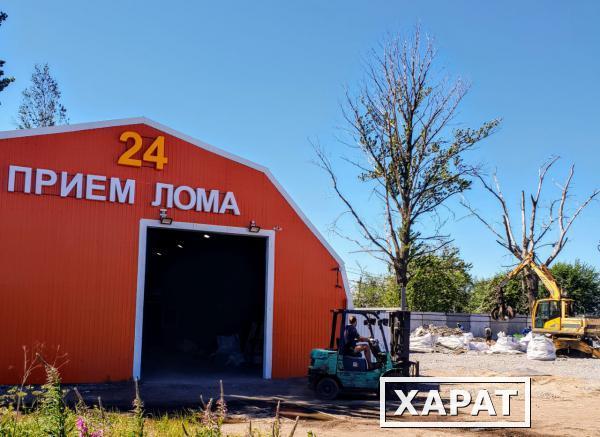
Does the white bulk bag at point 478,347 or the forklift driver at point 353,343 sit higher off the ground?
the forklift driver at point 353,343

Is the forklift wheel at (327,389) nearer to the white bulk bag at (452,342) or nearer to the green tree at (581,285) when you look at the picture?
the white bulk bag at (452,342)

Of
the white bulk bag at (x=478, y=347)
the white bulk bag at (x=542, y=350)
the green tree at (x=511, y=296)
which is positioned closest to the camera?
the white bulk bag at (x=542, y=350)

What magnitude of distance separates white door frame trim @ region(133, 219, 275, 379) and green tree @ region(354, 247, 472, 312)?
72.0 feet

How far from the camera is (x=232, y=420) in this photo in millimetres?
11695

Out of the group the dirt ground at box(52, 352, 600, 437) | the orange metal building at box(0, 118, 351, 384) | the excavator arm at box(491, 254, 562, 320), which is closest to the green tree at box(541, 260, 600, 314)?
the excavator arm at box(491, 254, 562, 320)

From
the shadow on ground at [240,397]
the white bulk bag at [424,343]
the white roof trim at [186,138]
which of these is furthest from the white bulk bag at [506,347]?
the shadow on ground at [240,397]

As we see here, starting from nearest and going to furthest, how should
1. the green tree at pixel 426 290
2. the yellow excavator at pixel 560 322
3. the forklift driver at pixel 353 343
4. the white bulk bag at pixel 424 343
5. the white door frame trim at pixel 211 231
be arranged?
the forklift driver at pixel 353 343
the white door frame trim at pixel 211 231
the yellow excavator at pixel 560 322
the white bulk bag at pixel 424 343
the green tree at pixel 426 290

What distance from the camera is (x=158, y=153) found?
17.5 m

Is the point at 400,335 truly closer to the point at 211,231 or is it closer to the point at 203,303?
the point at 211,231

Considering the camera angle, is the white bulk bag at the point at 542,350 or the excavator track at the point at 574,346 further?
the excavator track at the point at 574,346

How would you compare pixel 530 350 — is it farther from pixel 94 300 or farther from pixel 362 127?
pixel 94 300

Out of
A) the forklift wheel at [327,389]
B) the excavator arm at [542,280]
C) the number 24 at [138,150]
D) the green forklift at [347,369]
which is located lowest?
the forklift wheel at [327,389]

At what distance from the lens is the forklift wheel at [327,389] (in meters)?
14.7

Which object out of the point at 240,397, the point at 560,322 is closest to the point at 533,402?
the point at 240,397
